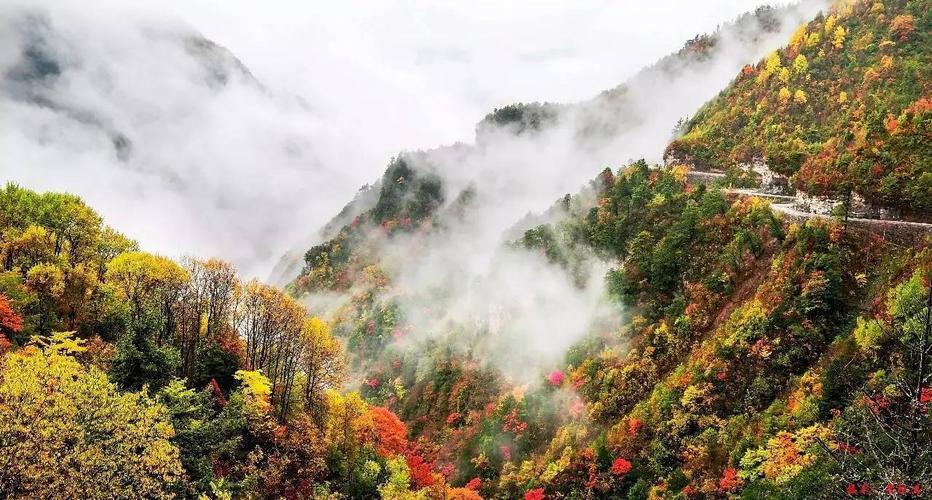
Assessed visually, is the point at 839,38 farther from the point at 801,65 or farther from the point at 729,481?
the point at 729,481

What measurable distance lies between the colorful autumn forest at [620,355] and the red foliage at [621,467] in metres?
0.29

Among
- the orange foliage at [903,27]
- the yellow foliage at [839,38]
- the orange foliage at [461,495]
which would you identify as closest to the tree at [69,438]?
the orange foliage at [461,495]

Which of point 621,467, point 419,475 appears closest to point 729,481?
point 621,467

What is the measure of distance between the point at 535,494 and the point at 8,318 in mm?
50702

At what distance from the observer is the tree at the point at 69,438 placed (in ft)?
82.9

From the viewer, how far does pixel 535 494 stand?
63.9 m

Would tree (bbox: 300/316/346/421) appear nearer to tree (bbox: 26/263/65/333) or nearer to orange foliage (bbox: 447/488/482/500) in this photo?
orange foliage (bbox: 447/488/482/500)

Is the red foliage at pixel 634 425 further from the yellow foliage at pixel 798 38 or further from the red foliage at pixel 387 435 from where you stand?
the yellow foliage at pixel 798 38

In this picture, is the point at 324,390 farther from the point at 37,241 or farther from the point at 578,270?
the point at 578,270

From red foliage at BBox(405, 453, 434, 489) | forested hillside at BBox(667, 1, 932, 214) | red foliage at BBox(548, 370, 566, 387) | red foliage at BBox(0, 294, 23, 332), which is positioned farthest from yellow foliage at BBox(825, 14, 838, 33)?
red foliage at BBox(0, 294, 23, 332)

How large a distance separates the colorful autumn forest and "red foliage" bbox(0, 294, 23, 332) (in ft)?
0.69

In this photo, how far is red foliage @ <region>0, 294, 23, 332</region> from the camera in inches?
1680

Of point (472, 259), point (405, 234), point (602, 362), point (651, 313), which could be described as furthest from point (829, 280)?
point (405, 234)

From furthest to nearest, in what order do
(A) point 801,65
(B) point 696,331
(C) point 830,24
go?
1. (C) point 830,24
2. (A) point 801,65
3. (B) point 696,331
